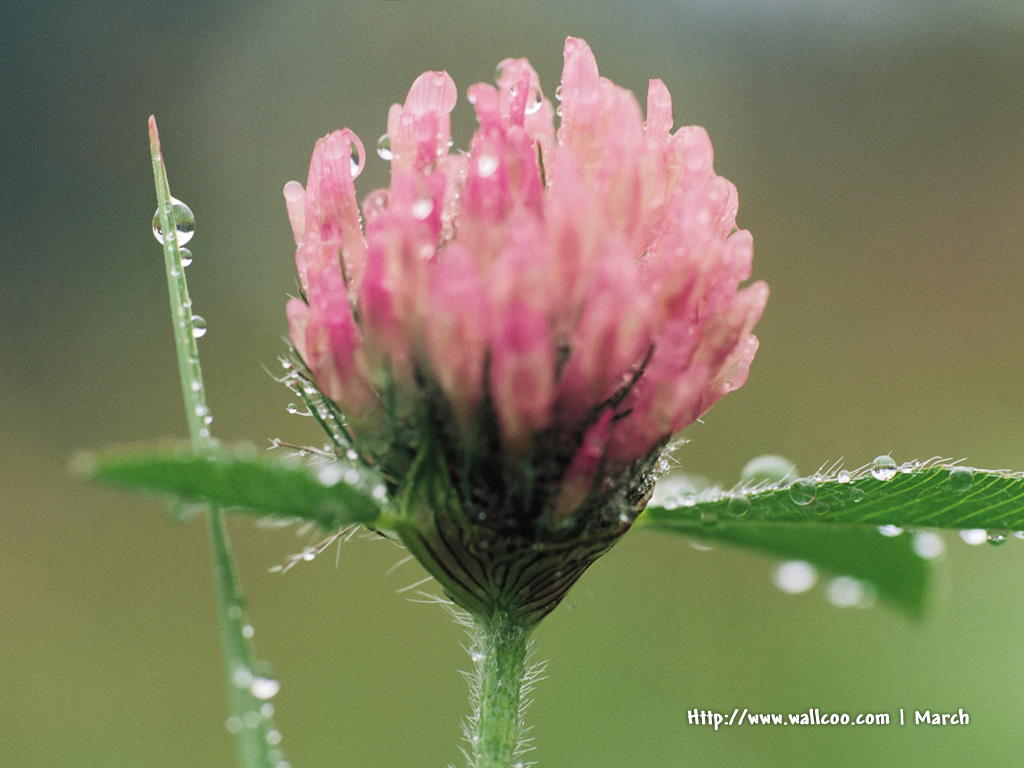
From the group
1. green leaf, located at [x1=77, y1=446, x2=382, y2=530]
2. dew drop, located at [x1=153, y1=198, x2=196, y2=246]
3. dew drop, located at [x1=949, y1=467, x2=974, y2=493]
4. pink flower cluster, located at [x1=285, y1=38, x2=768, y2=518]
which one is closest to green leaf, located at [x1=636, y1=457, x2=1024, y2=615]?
dew drop, located at [x1=949, y1=467, x2=974, y2=493]

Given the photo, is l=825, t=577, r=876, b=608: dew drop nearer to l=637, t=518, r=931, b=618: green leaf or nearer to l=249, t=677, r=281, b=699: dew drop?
l=637, t=518, r=931, b=618: green leaf

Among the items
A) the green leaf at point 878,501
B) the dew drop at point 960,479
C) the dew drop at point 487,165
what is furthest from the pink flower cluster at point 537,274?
the dew drop at point 960,479

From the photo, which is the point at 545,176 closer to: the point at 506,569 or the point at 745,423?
the point at 506,569

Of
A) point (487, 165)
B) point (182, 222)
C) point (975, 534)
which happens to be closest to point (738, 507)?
point (975, 534)

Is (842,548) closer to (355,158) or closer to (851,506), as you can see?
(851,506)

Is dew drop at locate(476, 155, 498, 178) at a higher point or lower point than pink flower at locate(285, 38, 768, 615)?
higher

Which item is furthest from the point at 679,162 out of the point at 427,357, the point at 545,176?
the point at 427,357

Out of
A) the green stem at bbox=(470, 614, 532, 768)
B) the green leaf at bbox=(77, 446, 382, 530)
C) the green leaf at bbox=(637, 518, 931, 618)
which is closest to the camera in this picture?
the green leaf at bbox=(77, 446, 382, 530)
